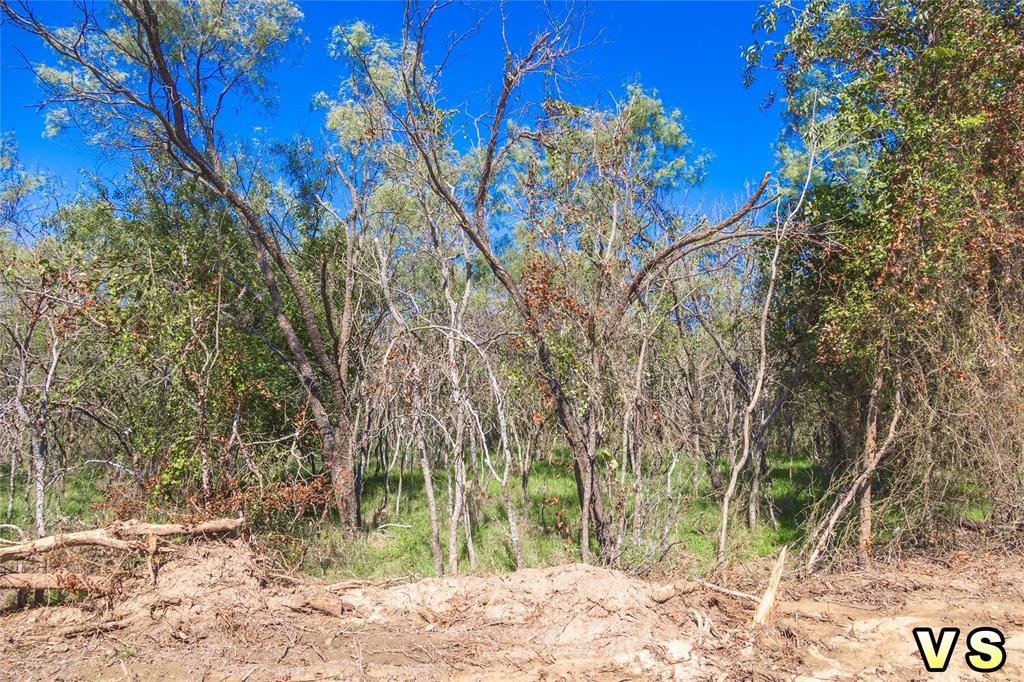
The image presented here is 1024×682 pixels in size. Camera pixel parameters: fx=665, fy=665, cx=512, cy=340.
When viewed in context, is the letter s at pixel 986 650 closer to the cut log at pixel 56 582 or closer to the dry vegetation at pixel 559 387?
the dry vegetation at pixel 559 387

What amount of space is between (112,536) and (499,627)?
324 cm

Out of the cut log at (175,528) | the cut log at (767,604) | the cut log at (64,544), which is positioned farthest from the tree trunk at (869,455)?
the cut log at (64,544)

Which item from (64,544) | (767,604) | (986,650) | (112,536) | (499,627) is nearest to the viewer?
(986,650)

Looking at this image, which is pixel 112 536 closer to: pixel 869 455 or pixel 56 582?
pixel 56 582

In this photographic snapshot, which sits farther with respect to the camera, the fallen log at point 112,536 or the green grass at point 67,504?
the green grass at point 67,504

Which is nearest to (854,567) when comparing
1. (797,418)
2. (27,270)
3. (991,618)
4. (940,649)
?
(991,618)

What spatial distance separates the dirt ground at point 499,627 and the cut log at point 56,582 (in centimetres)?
12

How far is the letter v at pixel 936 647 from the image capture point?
4.30 meters

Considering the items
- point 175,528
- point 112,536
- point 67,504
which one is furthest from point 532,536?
point 67,504

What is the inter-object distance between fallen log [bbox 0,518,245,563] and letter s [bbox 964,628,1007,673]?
581cm

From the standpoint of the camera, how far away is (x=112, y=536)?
17.8ft

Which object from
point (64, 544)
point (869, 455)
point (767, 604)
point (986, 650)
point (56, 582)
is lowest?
point (986, 650)

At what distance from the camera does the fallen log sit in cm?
507

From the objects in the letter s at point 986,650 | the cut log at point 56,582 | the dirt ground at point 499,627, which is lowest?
Result: the letter s at point 986,650
